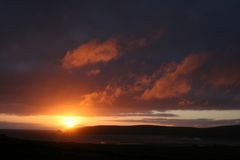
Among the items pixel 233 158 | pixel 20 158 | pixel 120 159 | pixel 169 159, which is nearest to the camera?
pixel 20 158

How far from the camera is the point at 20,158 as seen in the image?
180 ft

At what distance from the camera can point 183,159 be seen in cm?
6488

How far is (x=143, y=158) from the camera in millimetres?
63219

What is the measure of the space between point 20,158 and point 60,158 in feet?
22.6

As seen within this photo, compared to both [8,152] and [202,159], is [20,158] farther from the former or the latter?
[202,159]

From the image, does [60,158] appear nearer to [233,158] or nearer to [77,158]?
[77,158]

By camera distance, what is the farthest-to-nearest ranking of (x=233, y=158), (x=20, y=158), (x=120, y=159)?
(x=233, y=158)
(x=120, y=159)
(x=20, y=158)

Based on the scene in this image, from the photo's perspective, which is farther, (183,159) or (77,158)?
(183,159)

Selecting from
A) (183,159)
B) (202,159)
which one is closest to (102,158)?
(183,159)

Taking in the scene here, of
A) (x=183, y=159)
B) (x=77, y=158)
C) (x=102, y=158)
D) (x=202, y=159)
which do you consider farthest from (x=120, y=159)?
(x=202, y=159)

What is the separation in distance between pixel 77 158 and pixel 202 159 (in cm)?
2621

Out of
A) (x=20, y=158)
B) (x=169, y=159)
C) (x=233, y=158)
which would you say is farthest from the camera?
(x=233, y=158)

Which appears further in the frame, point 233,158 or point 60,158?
point 233,158

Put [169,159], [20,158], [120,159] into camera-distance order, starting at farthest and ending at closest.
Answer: [169,159], [120,159], [20,158]
